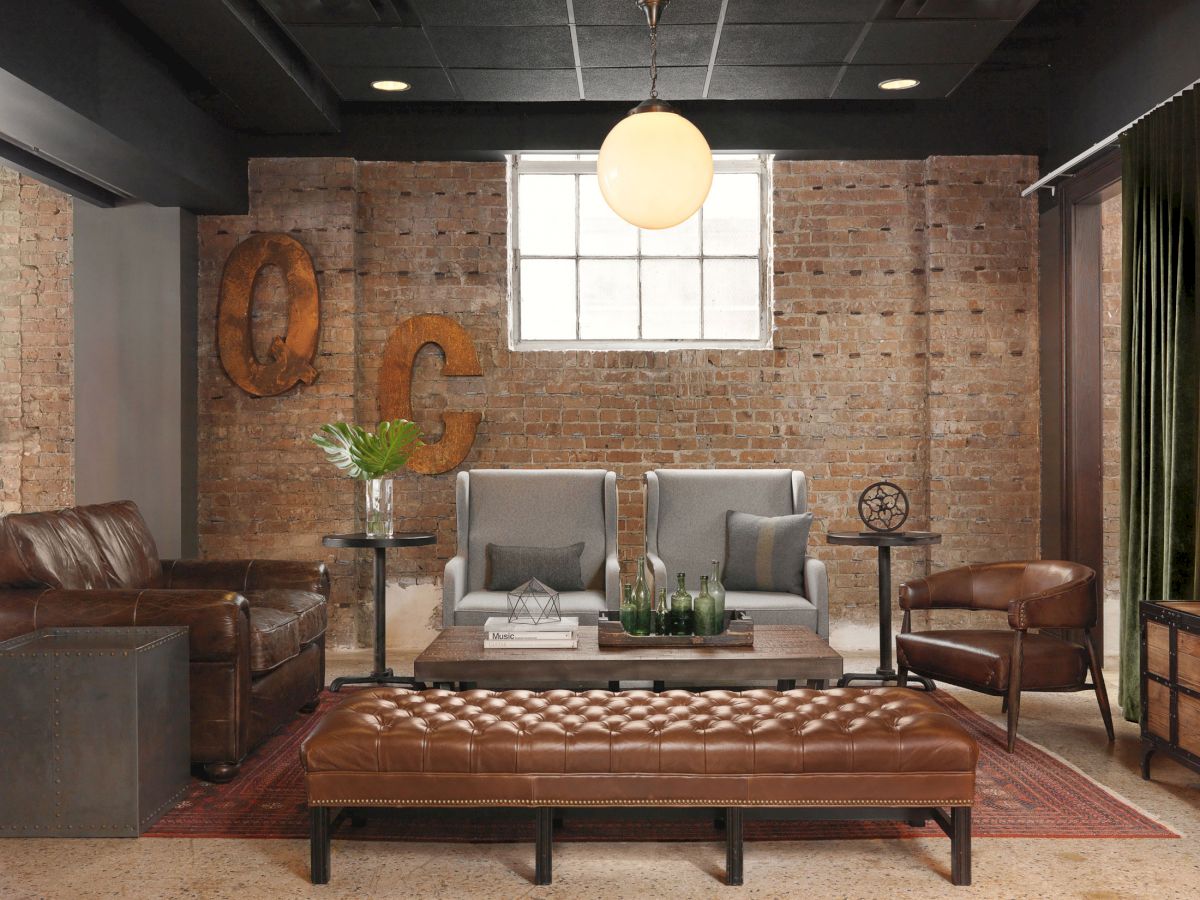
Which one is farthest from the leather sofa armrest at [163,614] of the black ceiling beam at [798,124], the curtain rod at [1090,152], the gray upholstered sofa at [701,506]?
the curtain rod at [1090,152]

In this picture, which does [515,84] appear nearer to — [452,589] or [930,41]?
[930,41]

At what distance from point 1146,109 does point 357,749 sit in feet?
14.6

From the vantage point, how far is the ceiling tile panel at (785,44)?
4.72 meters

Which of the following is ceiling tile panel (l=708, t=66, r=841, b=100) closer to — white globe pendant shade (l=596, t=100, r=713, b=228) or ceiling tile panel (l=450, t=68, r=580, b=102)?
ceiling tile panel (l=450, t=68, r=580, b=102)

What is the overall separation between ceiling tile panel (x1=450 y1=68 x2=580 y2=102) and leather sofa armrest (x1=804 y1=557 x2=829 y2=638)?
273 centimetres

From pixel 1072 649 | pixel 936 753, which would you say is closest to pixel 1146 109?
pixel 1072 649

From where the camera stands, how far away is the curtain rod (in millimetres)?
4547

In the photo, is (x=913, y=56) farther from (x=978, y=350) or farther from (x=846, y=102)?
(x=978, y=350)

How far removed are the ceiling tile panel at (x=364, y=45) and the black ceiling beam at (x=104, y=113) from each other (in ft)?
2.68

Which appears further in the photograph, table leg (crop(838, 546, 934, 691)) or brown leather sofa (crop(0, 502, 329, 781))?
table leg (crop(838, 546, 934, 691))

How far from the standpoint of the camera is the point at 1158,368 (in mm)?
4539

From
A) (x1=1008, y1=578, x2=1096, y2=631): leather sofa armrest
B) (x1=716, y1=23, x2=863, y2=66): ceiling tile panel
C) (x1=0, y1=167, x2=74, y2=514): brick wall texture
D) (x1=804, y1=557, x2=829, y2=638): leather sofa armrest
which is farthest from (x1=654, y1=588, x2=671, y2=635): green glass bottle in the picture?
(x1=0, y1=167, x2=74, y2=514): brick wall texture

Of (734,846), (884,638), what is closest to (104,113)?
(734,846)

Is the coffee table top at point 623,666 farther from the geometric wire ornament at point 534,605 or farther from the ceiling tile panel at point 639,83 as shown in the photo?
the ceiling tile panel at point 639,83
